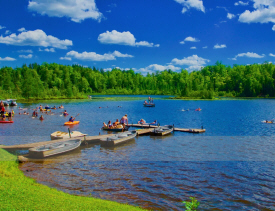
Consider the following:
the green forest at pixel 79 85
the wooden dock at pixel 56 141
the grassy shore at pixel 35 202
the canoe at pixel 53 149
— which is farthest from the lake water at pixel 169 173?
the green forest at pixel 79 85

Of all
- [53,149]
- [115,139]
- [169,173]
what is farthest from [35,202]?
[115,139]

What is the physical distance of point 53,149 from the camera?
2269 cm

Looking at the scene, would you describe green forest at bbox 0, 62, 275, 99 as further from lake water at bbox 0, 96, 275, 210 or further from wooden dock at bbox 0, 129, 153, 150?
lake water at bbox 0, 96, 275, 210

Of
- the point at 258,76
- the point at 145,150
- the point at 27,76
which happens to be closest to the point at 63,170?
the point at 145,150

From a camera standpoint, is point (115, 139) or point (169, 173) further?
point (115, 139)

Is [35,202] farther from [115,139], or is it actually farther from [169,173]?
[115,139]

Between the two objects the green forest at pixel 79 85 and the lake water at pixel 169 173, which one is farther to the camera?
the green forest at pixel 79 85

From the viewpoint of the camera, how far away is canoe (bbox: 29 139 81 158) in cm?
2183

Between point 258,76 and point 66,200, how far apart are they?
7300 inches

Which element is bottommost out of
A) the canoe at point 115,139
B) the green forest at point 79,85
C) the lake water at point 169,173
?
the lake water at point 169,173

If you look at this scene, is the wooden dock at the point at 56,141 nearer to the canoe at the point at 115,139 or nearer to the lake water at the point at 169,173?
the lake water at the point at 169,173

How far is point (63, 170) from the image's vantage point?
62.9ft

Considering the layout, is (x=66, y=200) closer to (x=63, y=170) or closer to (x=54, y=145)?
(x=63, y=170)

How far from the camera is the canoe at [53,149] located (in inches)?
859
